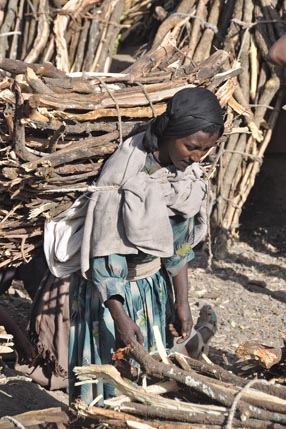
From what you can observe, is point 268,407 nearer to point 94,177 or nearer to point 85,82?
point 94,177

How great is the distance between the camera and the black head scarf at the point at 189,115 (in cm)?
330

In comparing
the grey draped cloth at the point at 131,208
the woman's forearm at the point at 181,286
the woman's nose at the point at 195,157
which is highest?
the woman's nose at the point at 195,157

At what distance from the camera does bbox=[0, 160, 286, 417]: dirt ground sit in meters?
4.91

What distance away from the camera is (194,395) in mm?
2896

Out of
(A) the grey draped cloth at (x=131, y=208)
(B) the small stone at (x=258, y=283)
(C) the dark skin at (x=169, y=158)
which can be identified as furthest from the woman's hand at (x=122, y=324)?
(B) the small stone at (x=258, y=283)

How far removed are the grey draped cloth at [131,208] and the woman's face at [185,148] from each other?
67 millimetres

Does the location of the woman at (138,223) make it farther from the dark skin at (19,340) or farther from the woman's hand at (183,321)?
the dark skin at (19,340)

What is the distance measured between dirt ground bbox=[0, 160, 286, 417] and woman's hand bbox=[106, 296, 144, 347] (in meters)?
1.26

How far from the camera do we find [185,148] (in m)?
3.37

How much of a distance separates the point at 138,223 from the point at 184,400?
0.70 meters

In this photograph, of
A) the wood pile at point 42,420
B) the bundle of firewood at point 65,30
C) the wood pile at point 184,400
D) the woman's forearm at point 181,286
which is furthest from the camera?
the bundle of firewood at point 65,30

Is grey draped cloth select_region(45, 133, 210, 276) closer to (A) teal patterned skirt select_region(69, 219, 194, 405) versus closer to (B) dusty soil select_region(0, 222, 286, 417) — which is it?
(A) teal patterned skirt select_region(69, 219, 194, 405)

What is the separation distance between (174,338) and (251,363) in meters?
0.66

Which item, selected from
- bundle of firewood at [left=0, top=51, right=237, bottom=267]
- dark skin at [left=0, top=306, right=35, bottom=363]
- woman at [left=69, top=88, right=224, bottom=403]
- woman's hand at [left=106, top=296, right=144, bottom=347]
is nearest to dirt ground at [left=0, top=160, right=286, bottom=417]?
dark skin at [left=0, top=306, right=35, bottom=363]
